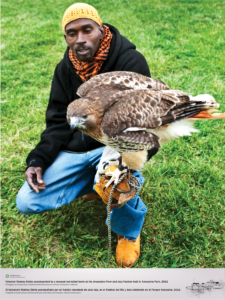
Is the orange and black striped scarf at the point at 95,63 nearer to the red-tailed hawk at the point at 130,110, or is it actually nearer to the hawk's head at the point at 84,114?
the red-tailed hawk at the point at 130,110

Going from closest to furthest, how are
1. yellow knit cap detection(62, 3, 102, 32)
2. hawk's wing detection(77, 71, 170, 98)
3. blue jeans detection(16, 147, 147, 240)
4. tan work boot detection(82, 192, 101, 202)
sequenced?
1. hawk's wing detection(77, 71, 170, 98)
2. yellow knit cap detection(62, 3, 102, 32)
3. blue jeans detection(16, 147, 147, 240)
4. tan work boot detection(82, 192, 101, 202)

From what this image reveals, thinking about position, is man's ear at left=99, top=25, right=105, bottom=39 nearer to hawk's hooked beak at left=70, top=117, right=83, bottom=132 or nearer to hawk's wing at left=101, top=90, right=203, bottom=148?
hawk's wing at left=101, top=90, right=203, bottom=148

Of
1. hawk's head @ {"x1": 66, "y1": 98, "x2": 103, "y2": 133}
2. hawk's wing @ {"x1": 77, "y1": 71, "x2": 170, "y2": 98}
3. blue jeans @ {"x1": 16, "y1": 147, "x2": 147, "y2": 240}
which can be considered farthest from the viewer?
blue jeans @ {"x1": 16, "y1": 147, "x2": 147, "y2": 240}

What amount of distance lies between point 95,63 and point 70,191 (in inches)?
43.3

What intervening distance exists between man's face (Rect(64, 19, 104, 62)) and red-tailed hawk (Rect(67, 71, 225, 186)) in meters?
0.32

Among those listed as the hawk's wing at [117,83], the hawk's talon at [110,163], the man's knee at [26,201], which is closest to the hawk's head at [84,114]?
the hawk's wing at [117,83]

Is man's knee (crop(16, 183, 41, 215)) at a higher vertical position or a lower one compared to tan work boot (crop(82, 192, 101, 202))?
higher

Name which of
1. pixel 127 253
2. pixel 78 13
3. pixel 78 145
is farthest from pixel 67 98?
pixel 127 253

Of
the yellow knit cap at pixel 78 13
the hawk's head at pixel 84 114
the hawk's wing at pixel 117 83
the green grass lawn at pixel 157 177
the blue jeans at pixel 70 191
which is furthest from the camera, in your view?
the green grass lawn at pixel 157 177

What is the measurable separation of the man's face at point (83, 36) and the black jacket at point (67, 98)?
7.0 inches

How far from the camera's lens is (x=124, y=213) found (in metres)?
1.83

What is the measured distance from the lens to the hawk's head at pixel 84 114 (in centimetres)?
144

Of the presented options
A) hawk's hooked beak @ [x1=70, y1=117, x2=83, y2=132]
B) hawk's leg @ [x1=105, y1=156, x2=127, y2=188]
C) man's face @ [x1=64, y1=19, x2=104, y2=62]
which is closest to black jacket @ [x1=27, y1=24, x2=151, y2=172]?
man's face @ [x1=64, y1=19, x2=104, y2=62]

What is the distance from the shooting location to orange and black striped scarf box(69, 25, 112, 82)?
1895 mm
